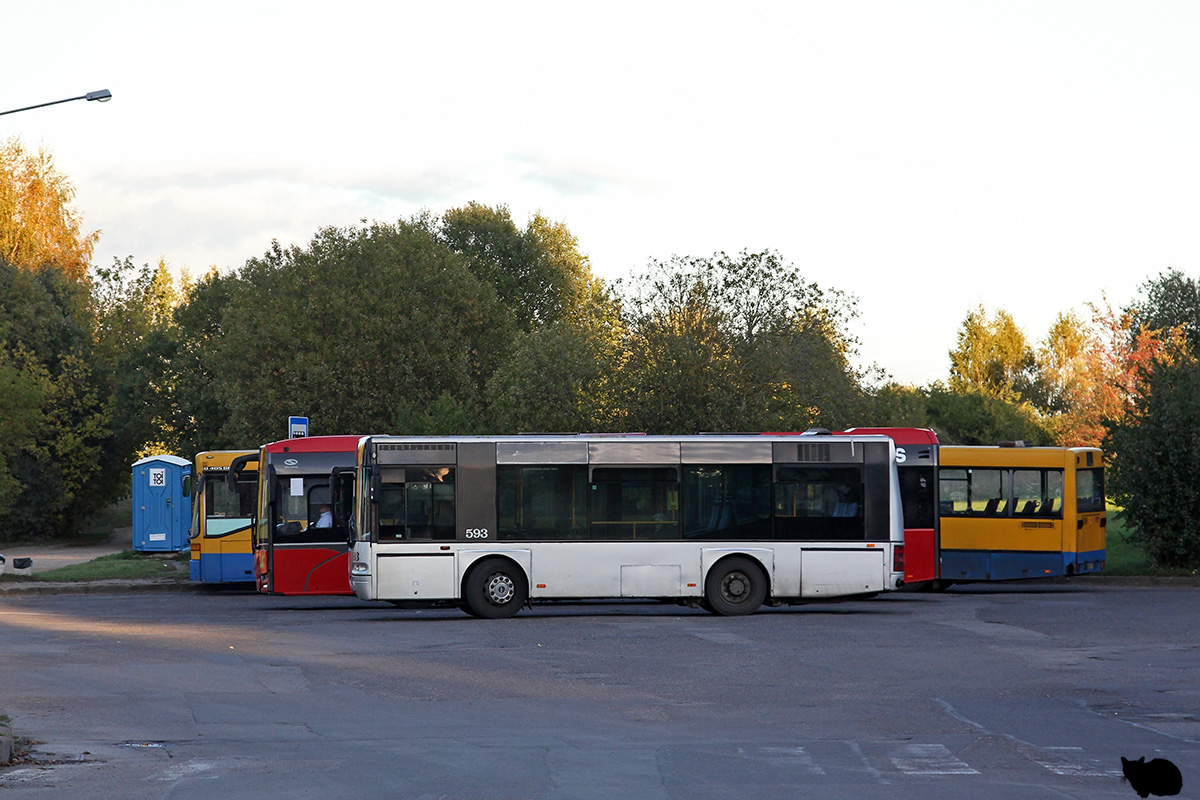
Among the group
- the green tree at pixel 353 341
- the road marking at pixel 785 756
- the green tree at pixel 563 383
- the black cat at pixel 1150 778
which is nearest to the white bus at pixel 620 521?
the road marking at pixel 785 756

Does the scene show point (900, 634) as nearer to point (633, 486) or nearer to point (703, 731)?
point (633, 486)

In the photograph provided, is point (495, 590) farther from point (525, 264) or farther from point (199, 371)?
point (525, 264)

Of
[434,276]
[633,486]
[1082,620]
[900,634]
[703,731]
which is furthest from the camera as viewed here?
[434,276]

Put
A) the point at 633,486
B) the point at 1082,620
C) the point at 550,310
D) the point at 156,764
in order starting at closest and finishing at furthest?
the point at 156,764 → the point at 1082,620 → the point at 633,486 → the point at 550,310

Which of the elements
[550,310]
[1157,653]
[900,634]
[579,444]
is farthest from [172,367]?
[1157,653]

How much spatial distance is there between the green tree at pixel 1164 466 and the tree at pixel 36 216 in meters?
41.9

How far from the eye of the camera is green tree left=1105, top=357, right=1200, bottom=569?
28484 mm

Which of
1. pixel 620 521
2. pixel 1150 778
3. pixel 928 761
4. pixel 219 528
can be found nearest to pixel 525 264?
pixel 219 528

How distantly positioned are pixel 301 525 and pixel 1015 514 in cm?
1340

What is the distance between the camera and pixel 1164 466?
28.8 metres

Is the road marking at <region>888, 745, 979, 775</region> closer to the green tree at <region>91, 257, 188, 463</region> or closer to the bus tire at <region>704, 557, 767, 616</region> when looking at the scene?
the bus tire at <region>704, 557, 767, 616</region>

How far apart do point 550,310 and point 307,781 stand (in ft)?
190

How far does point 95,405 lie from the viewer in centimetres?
5253

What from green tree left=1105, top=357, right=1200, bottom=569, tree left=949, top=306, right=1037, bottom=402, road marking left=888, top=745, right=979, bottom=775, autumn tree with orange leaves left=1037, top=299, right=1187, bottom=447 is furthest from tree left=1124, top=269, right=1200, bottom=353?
road marking left=888, top=745, right=979, bottom=775
